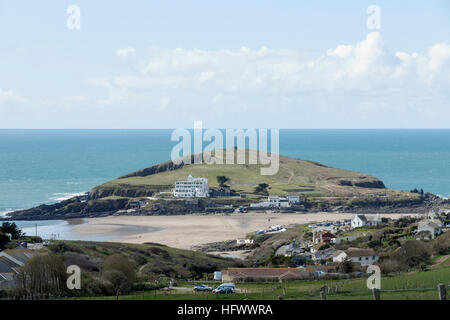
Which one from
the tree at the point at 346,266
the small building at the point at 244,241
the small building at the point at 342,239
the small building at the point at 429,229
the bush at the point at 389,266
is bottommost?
the small building at the point at 244,241

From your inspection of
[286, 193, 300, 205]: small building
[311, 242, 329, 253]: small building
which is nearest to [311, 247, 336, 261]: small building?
[311, 242, 329, 253]: small building

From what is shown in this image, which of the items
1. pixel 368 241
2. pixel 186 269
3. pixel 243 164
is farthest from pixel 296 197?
pixel 186 269

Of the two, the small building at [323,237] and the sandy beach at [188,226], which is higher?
the small building at [323,237]

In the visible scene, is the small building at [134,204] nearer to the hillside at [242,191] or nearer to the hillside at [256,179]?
the hillside at [242,191]

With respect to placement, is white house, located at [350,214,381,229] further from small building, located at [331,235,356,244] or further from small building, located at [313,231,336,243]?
small building, located at [331,235,356,244]

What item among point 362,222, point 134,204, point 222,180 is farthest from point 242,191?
point 362,222

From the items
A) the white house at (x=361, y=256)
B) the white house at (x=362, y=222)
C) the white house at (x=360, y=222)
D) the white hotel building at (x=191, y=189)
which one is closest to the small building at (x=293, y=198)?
the white hotel building at (x=191, y=189)

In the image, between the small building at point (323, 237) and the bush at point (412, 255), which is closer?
the bush at point (412, 255)
